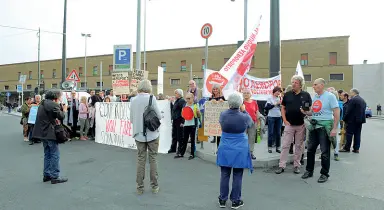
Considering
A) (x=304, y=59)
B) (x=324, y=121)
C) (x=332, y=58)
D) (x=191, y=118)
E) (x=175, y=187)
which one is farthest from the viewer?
(x=304, y=59)

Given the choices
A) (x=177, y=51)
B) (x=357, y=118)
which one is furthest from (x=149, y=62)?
(x=357, y=118)

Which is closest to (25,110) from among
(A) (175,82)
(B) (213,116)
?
(B) (213,116)

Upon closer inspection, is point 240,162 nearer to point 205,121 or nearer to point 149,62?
point 205,121

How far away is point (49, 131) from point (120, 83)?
5.50 m

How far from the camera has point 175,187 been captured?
17.9 feet

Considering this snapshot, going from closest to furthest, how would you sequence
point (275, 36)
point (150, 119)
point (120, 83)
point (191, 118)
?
point (150, 119) < point (191, 118) < point (275, 36) < point (120, 83)

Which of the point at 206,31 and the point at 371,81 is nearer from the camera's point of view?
the point at 206,31

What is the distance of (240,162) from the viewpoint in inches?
170

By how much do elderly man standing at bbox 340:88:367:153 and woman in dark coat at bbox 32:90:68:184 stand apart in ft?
27.0

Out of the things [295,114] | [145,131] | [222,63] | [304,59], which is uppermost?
[304,59]

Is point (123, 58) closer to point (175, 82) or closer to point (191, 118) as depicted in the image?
point (191, 118)

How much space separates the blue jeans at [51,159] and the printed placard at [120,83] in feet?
17.6

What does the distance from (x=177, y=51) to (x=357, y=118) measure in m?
46.4

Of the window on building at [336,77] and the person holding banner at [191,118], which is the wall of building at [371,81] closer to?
the window on building at [336,77]
